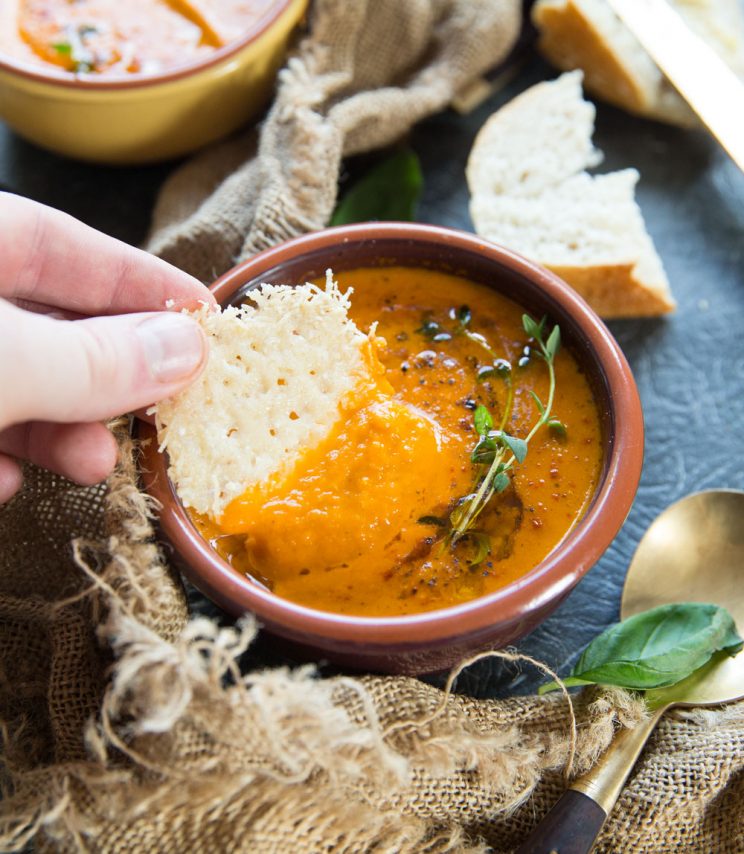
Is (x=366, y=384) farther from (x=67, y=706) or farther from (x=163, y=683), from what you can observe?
(x=67, y=706)

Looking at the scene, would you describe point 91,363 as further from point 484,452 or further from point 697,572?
point 697,572

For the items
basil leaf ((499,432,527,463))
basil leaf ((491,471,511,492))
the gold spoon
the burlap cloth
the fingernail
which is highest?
the fingernail

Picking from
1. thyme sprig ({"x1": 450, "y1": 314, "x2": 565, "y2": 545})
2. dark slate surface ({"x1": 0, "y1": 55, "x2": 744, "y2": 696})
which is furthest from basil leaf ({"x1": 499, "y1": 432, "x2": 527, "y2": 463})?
dark slate surface ({"x1": 0, "y1": 55, "x2": 744, "y2": 696})

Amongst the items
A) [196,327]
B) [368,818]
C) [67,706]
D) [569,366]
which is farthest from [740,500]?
[67,706]

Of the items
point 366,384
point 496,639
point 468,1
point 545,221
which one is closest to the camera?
point 496,639

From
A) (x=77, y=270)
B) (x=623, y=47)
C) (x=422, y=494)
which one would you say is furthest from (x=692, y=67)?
(x=77, y=270)

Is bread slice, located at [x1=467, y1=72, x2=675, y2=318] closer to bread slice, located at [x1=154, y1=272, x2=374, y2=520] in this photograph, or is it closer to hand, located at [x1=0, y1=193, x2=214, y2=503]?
bread slice, located at [x1=154, y1=272, x2=374, y2=520]
